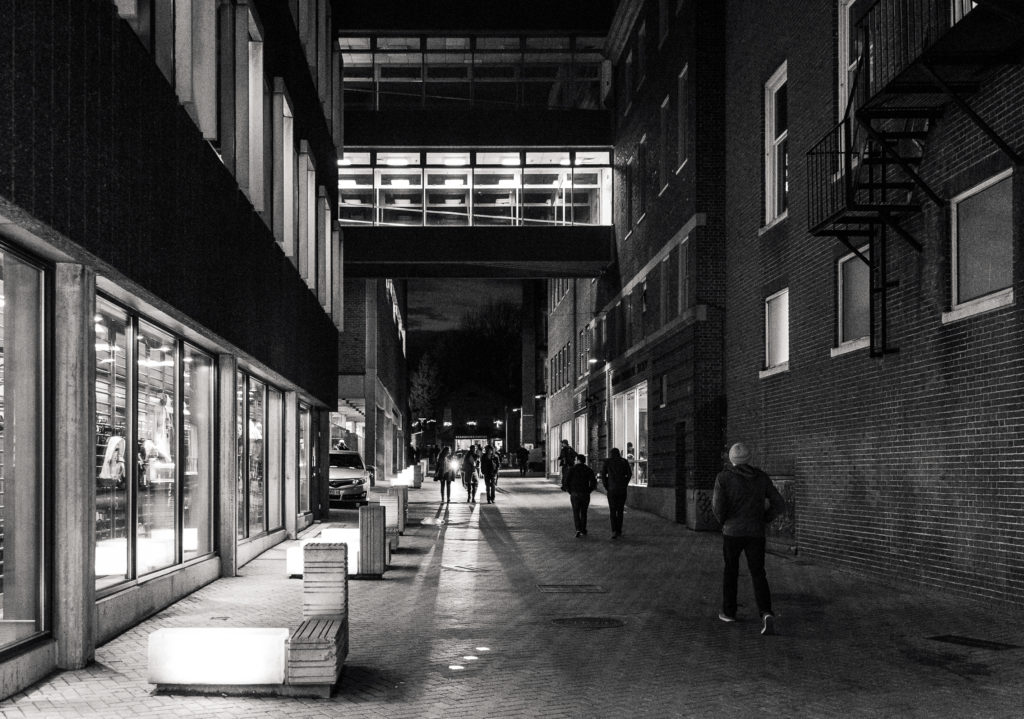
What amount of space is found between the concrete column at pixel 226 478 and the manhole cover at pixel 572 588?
173 inches

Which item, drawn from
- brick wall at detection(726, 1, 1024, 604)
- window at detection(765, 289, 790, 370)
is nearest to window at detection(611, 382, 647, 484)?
brick wall at detection(726, 1, 1024, 604)

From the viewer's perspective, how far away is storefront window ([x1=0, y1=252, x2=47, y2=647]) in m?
8.73

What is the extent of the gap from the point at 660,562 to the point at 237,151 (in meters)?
8.86

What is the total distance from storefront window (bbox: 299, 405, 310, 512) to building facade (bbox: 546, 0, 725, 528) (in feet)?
28.9

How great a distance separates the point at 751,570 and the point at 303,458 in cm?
1811

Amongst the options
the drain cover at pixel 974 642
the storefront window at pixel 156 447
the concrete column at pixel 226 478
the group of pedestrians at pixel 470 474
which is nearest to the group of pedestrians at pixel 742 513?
the drain cover at pixel 974 642

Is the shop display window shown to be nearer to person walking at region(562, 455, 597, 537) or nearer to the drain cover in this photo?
the drain cover

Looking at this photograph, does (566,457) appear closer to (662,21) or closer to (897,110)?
(662,21)

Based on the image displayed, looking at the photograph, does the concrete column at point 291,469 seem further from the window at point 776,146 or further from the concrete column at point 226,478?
the window at point 776,146

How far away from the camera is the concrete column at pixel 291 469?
2483 centimetres

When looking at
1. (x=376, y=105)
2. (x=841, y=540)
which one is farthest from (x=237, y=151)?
(x=376, y=105)

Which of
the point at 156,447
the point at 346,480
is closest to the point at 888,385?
the point at 156,447

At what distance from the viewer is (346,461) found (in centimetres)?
3675

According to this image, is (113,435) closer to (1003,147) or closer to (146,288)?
(146,288)
